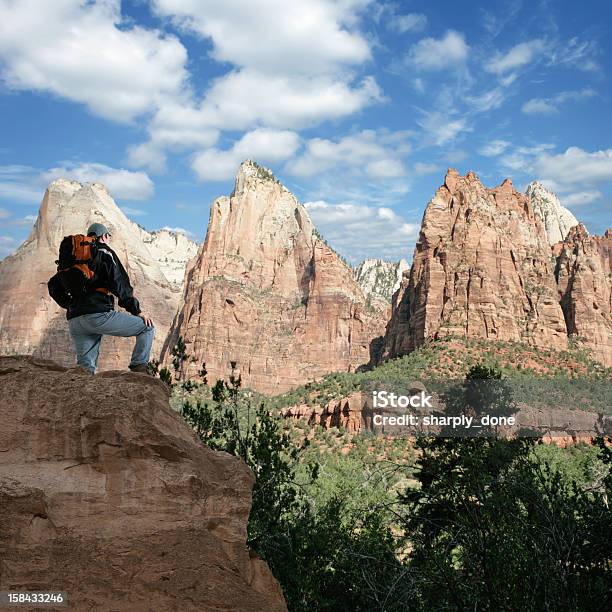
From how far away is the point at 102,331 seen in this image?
6660 mm

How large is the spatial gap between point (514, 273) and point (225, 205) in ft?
198

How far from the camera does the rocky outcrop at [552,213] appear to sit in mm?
169000

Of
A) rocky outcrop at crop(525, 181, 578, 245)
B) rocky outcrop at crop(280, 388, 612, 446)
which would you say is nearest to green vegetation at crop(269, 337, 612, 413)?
rocky outcrop at crop(280, 388, 612, 446)

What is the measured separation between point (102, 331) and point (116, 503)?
2228mm

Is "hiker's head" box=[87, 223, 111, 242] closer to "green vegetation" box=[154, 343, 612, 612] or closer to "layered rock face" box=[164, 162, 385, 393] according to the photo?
"green vegetation" box=[154, 343, 612, 612]

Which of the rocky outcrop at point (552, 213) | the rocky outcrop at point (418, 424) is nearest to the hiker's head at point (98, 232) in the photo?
the rocky outcrop at point (418, 424)

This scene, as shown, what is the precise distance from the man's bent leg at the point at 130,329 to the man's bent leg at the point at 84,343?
206 mm

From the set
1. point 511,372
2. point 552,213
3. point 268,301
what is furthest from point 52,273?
point 552,213

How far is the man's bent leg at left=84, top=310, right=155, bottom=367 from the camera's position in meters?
6.67

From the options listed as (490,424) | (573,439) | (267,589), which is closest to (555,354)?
(573,439)

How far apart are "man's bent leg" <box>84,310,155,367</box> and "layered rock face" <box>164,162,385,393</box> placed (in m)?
82.9

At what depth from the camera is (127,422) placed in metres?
5.42

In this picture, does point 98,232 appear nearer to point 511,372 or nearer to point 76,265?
point 76,265

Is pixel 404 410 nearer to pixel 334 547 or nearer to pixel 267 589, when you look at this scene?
pixel 334 547
